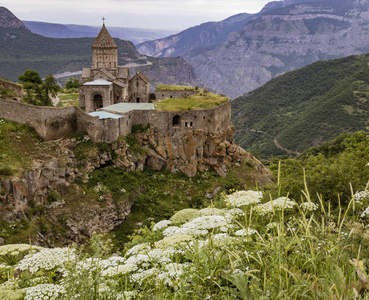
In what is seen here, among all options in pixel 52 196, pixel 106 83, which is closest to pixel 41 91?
pixel 106 83

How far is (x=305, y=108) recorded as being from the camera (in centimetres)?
8819

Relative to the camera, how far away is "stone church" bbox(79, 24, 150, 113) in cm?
2928

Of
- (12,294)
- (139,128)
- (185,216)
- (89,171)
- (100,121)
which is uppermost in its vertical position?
(12,294)

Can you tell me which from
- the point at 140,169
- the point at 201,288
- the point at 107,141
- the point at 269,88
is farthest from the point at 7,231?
the point at 269,88

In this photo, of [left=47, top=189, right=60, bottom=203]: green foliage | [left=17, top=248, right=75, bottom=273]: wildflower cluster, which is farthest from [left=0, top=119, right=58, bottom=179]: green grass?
[left=17, top=248, right=75, bottom=273]: wildflower cluster

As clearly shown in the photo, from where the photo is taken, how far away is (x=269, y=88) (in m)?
107

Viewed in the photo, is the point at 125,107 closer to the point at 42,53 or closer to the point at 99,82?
the point at 99,82

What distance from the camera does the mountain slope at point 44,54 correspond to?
11429 centimetres

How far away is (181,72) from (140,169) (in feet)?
536

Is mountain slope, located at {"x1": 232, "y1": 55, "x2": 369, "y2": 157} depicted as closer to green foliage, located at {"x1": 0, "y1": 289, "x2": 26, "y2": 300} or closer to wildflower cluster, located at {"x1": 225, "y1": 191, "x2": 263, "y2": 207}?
wildflower cluster, located at {"x1": 225, "y1": 191, "x2": 263, "y2": 207}

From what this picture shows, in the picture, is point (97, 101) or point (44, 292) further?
point (97, 101)

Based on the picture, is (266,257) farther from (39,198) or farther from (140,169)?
(140,169)

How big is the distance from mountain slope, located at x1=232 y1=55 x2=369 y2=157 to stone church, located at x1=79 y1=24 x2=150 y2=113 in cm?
3953

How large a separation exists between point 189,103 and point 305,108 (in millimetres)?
64953
